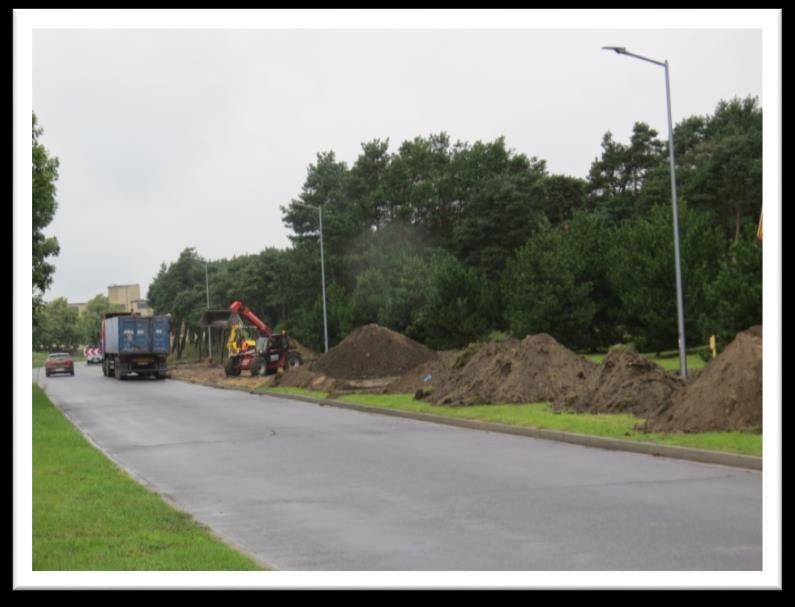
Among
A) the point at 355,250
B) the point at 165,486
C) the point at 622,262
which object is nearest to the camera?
the point at 165,486

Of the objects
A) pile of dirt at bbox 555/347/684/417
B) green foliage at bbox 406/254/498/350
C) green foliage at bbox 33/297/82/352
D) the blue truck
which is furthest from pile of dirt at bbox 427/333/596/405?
green foliage at bbox 33/297/82/352

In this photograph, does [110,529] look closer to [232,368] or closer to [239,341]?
[232,368]

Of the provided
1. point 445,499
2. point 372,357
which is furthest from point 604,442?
point 372,357

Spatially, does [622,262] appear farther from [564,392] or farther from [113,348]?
[113,348]

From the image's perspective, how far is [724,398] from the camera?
1642cm

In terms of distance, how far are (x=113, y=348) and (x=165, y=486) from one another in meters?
42.3

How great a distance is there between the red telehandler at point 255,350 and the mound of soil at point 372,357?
8.41m

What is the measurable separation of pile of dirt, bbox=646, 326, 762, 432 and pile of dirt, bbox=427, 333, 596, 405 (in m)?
5.93

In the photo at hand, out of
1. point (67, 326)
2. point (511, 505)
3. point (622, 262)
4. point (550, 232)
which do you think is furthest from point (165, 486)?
point (67, 326)

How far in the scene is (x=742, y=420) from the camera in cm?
1589

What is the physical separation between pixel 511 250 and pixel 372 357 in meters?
35.5

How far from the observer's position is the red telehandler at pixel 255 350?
155ft

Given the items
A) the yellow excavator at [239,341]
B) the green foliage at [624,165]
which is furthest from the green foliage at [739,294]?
the green foliage at [624,165]

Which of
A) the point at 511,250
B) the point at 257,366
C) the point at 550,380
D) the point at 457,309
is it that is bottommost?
the point at 257,366
